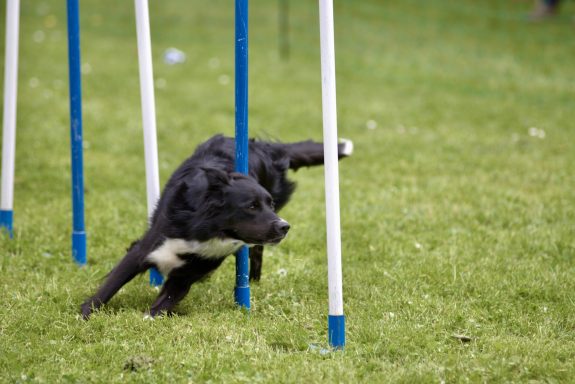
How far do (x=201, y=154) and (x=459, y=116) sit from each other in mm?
6075

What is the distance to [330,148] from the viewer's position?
3.77m

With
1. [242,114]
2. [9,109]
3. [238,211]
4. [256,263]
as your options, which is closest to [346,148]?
[256,263]

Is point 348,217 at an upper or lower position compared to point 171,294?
lower

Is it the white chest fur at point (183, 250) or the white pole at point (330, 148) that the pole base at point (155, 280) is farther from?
the white pole at point (330, 148)

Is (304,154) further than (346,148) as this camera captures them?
No

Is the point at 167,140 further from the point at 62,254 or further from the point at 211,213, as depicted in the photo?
the point at 211,213

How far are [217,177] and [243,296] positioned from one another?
822mm

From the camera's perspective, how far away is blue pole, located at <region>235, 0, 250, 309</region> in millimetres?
4219

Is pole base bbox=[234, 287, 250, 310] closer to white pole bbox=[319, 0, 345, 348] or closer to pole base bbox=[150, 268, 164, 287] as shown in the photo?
pole base bbox=[150, 268, 164, 287]

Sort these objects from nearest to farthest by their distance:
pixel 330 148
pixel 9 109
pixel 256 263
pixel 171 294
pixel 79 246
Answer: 1. pixel 330 148
2. pixel 171 294
3. pixel 256 263
4. pixel 79 246
5. pixel 9 109

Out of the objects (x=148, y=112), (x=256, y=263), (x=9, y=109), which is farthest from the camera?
(x=9, y=109)

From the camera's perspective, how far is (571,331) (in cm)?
435

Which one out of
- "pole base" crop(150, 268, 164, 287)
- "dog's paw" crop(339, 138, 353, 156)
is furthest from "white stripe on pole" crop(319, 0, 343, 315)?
"dog's paw" crop(339, 138, 353, 156)

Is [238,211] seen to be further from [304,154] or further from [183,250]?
[304,154]
